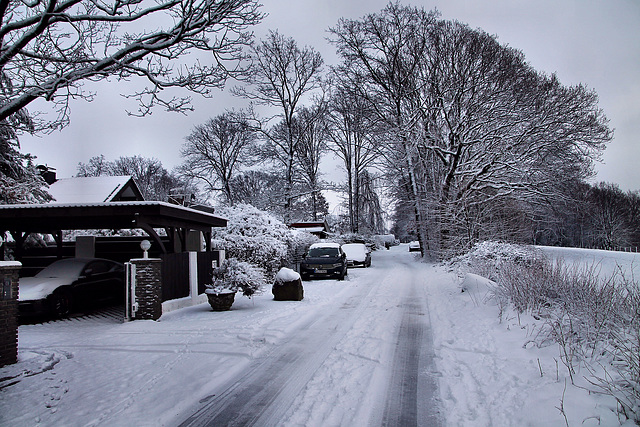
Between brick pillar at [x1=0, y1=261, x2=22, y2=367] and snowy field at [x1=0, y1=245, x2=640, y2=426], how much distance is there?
27cm

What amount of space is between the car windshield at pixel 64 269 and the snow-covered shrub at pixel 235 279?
359cm

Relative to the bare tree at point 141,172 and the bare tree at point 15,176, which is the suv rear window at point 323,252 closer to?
the bare tree at point 15,176

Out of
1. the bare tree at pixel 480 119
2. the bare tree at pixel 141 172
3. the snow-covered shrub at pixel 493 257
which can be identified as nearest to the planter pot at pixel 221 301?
the snow-covered shrub at pixel 493 257

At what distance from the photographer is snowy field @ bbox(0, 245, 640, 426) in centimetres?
374

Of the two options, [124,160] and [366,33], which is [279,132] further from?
[124,160]

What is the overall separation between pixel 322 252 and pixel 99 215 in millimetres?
10716

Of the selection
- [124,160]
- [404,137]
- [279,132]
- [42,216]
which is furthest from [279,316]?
[124,160]

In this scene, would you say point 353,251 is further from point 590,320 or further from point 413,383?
point 590,320

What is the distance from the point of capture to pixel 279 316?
8.64 m

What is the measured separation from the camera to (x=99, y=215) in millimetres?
8805

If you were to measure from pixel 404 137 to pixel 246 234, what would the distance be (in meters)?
10.9

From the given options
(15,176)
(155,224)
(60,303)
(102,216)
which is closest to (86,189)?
(15,176)

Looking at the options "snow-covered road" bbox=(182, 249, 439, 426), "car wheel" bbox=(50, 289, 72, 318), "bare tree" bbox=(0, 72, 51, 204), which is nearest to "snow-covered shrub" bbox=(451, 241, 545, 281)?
"snow-covered road" bbox=(182, 249, 439, 426)

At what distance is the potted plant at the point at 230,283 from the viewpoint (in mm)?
9633
